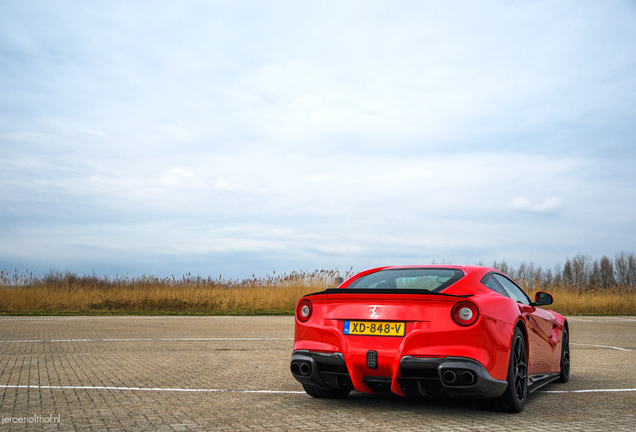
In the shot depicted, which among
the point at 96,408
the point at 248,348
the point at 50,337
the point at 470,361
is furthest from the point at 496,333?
the point at 50,337

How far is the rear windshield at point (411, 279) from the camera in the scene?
5313mm

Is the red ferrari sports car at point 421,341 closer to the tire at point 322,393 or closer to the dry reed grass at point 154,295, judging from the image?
the tire at point 322,393

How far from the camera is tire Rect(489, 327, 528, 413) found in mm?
4875

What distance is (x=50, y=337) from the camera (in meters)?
11.2

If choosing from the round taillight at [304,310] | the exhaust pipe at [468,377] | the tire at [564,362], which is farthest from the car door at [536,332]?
the round taillight at [304,310]

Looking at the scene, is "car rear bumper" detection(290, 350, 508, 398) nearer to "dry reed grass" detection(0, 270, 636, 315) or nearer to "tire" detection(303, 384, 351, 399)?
"tire" detection(303, 384, 351, 399)

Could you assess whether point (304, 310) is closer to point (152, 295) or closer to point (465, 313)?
point (465, 313)

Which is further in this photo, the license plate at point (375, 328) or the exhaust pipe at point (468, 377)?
the license plate at point (375, 328)

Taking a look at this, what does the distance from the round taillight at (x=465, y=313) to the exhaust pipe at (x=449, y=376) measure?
15.9 inches

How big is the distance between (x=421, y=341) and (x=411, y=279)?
105 centimetres

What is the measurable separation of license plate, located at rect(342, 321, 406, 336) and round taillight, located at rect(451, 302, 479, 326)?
44 cm

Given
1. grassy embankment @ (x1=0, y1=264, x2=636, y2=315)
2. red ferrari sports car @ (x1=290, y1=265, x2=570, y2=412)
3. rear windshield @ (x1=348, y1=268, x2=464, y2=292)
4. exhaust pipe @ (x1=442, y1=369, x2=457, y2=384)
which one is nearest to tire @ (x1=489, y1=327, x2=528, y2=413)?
red ferrari sports car @ (x1=290, y1=265, x2=570, y2=412)

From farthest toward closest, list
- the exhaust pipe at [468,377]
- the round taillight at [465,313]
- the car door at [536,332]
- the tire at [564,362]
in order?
the tire at [564,362] < the car door at [536,332] < the round taillight at [465,313] < the exhaust pipe at [468,377]

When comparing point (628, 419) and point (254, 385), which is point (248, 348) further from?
point (628, 419)
